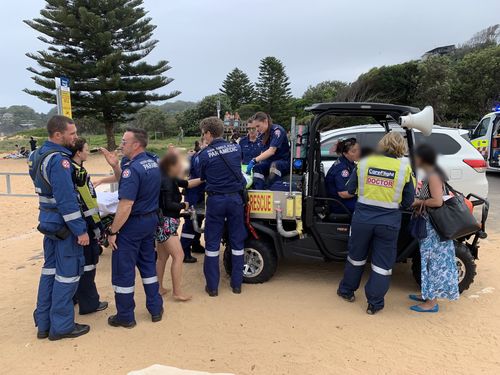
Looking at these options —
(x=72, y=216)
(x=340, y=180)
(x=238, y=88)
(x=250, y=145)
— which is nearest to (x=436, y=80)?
(x=250, y=145)

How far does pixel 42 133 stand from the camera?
45250 millimetres

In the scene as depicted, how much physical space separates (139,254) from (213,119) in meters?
1.56

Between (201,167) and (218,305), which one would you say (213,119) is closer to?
(201,167)

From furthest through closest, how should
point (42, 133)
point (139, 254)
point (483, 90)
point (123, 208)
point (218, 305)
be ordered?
point (42, 133) < point (483, 90) < point (218, 305) < point (139, 254) < point (123, 208)

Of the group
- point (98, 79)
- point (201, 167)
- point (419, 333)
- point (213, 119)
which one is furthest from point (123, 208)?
point (98, 79)

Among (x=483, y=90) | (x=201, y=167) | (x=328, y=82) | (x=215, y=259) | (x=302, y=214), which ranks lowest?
(x=215, y=259)

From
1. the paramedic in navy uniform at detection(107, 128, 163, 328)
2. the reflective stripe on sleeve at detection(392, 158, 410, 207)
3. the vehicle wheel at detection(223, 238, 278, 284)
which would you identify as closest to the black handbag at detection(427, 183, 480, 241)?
the reflective stripe on sleeve at detection(392, 158, 410, 207)

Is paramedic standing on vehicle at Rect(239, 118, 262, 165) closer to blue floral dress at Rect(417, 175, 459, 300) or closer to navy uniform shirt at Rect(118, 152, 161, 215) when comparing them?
navy uniform shirt at Rect(118, 152, 161, 215)

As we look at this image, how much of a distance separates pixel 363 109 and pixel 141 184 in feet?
7.67

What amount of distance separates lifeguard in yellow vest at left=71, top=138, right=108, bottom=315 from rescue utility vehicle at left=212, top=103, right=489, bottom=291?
4.80 feet

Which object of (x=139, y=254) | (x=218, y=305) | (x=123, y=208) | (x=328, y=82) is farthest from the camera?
(x=328, y=82)

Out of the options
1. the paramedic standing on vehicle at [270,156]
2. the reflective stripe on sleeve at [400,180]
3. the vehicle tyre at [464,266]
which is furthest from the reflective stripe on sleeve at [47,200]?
the vehicle tyre at [464,266]

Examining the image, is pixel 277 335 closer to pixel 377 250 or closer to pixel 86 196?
pixel 377 250

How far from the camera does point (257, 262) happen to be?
4.53 metres
